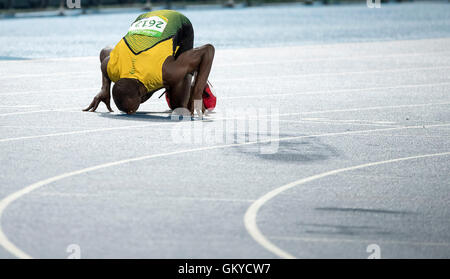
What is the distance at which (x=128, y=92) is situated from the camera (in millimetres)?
11758

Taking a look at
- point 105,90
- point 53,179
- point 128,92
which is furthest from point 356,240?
point 105,90

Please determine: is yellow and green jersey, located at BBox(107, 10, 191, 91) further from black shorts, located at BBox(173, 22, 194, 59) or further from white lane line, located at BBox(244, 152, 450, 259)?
white lane line, located at BBox(244, 152, 450, 259)

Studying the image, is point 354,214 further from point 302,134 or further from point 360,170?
point 302,134

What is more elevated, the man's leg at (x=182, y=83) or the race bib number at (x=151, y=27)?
the race bib number at (x=151, y=27)

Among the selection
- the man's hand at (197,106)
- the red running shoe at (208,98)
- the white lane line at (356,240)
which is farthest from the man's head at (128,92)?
the white lane line at (356,240)

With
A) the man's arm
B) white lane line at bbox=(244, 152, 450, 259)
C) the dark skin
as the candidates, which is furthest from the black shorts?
white lane line at bbox=(244, 152, 450, 259)

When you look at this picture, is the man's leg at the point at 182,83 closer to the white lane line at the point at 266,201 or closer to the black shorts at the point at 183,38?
the black shorts at the point at 183,38

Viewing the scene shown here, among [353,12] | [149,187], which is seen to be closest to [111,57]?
[149,187]

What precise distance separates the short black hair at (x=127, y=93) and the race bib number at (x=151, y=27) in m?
0.70

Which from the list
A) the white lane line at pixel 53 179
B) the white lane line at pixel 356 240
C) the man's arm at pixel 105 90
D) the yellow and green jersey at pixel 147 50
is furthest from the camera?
the man's arm at pixel 105 90

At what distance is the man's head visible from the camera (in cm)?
1174

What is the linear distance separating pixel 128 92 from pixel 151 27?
37.6 inches

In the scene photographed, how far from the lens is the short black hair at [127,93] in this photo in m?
11.7

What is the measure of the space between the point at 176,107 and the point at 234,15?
28.7 meters
